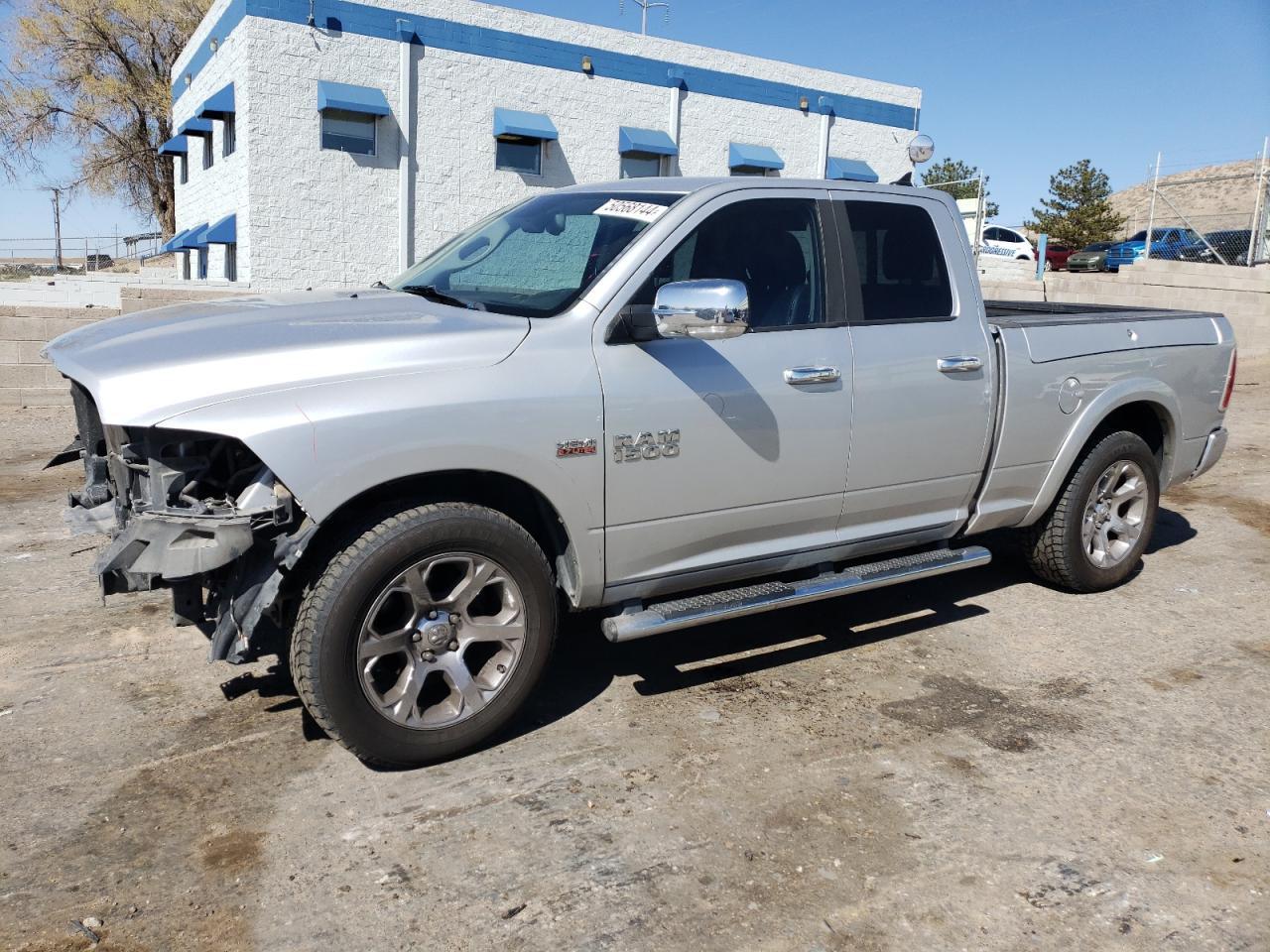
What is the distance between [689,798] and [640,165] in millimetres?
21859

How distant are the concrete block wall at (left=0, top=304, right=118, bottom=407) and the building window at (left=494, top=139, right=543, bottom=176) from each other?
39.6 feet

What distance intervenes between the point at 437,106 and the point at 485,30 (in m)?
1.82

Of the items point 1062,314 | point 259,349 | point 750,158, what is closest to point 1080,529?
point 1062,314

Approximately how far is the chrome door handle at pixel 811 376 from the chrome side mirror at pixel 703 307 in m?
0.57

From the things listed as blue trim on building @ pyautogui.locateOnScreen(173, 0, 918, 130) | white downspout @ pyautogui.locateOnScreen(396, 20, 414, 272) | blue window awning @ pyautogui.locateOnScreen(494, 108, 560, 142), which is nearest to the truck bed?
white downspout @ pyautogui.locateOnScreen(396, 20, 414, 272)

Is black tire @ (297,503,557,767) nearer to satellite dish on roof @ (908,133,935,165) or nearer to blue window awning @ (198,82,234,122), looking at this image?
satellite dish on roof @ (908,133,935,165)

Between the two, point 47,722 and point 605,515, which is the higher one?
point 605,515

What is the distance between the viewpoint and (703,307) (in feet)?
11.9

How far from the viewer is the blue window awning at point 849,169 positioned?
25.5 meters

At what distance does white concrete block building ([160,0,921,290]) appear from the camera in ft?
62.5

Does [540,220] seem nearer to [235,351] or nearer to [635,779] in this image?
[235,351]

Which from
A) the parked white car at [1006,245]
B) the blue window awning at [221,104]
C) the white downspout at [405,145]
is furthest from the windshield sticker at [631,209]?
the parked white car at [1006,245]

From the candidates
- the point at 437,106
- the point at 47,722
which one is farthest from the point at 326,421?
the point at 437,106

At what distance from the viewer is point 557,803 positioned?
353 centimetres
